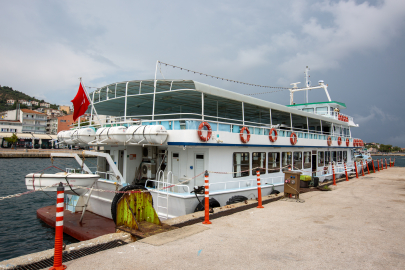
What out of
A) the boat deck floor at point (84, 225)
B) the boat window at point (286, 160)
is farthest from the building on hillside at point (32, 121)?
the boat window at point (286, 160)

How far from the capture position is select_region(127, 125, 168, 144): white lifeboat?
30.3 feet

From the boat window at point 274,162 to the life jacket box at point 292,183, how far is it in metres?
3.68

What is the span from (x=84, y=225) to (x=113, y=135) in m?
3.99

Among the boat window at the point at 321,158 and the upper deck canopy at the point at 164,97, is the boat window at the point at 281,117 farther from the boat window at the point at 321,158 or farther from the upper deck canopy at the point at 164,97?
the boat window at the point at 321,158

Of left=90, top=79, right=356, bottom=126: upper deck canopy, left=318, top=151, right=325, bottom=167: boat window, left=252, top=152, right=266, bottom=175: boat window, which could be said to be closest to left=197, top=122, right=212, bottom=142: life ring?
left=90, top=79, right=356, bottom=126: upper deck canopy

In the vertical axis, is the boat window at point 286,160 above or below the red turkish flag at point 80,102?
below

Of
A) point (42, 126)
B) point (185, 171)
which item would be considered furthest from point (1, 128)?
point (185, 171)

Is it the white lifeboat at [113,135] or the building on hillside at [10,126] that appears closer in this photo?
the white lifeboat at [113,135]

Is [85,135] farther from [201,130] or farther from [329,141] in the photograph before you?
[329,141]

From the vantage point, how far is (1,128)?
74500mm

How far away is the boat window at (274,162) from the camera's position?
14242 millimetres

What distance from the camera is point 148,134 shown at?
9.25 meters

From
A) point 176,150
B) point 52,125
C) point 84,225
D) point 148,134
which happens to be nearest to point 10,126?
point 52,125

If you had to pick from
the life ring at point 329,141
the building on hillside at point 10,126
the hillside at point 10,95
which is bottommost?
the life ring at point 329,141
